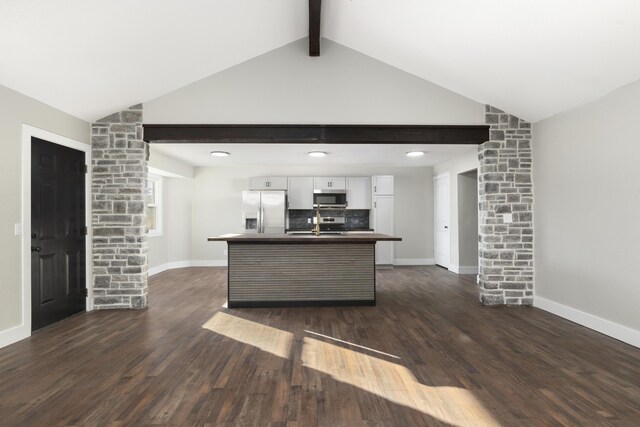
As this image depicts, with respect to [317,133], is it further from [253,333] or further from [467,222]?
[467,222]

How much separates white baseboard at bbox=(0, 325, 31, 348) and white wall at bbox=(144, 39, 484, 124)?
2864 mm

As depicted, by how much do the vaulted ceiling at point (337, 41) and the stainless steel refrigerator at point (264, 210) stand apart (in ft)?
13.0

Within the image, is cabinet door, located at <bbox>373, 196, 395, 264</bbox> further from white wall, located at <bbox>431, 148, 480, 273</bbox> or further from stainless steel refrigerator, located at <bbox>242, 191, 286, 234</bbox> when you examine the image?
stainless steel refrigerator, located at <bbox>242, 191, 286, 234</bbox>

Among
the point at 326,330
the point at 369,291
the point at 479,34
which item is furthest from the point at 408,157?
the point at 326,330

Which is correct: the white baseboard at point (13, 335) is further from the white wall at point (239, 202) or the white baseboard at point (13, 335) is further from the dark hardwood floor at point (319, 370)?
the white wall at point (239, 202)

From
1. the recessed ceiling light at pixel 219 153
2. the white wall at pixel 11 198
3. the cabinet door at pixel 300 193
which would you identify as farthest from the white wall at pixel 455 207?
the white wall at pixel 11 198

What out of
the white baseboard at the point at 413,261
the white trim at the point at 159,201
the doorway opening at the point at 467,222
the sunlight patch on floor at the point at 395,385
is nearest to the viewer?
the sunlight patch on floor at the point at 395,385

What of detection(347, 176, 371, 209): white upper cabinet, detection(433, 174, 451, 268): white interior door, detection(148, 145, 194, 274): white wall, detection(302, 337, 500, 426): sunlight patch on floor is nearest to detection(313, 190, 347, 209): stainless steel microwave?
detection(347, 176, 371, 209): white upper cabinet

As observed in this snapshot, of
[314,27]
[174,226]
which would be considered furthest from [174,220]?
[314,27]

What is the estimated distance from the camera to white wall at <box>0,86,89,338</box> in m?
3.58

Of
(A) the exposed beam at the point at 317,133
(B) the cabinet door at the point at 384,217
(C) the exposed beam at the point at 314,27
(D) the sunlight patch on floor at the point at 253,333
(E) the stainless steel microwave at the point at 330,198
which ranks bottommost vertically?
(D) the sunlight patch on floor at the point at 253,333

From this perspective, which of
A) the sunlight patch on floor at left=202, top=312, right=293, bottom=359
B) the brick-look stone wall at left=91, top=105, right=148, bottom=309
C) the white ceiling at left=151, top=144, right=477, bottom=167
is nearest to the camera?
the sunlight patch on floor at left=202, top=312, right=293, bottom=359

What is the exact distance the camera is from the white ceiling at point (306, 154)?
6.58m

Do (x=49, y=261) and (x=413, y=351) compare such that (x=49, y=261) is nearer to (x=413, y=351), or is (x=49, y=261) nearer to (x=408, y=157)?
(x=413, y=351)
